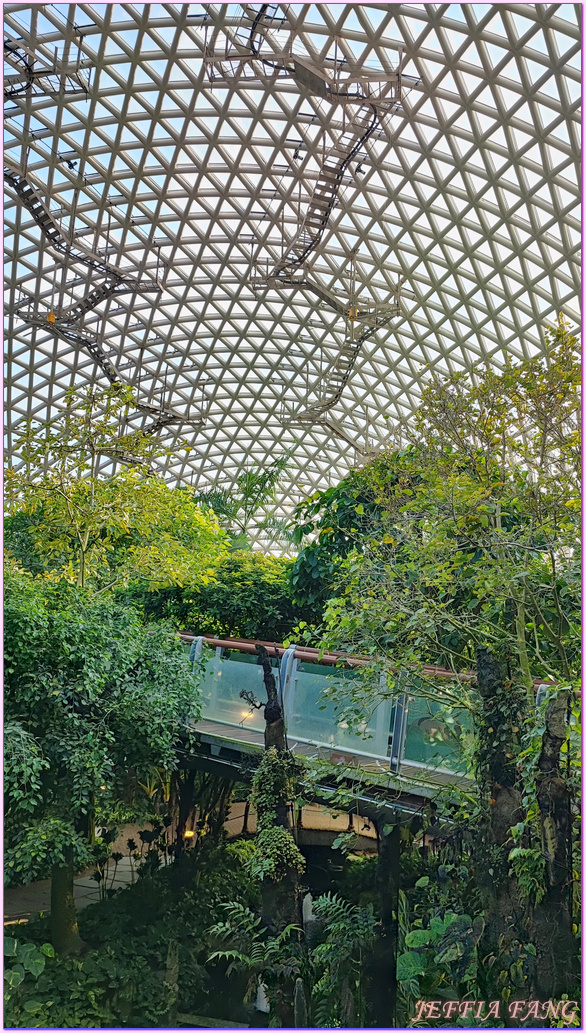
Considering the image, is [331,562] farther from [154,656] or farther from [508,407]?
[508,407]

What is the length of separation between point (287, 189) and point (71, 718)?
25.4 m

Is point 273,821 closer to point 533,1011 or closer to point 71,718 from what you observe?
point 71,718

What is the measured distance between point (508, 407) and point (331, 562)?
5318mm

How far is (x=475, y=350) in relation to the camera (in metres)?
31.0

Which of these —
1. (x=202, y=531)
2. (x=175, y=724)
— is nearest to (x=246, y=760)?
(x=175, y=724)

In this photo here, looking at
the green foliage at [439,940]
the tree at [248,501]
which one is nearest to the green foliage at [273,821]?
the green foliage at [439,940]

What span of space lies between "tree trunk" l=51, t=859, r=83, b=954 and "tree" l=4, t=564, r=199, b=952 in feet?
0.05

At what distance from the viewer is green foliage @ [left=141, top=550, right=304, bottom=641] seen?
515 inches

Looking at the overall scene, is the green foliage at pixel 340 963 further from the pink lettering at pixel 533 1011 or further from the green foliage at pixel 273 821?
the pink lettering at pixel 533 1011

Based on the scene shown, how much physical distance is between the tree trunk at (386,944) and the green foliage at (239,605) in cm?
518

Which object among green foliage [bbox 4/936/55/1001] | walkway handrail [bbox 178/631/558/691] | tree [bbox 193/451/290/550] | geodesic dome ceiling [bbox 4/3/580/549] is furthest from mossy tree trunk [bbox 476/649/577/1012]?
tree [bbox 193/451/290/550]

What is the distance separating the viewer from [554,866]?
18.7ft

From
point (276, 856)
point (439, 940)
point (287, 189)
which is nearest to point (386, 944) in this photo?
point (439, 940)

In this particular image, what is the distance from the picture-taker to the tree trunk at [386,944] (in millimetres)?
7070
